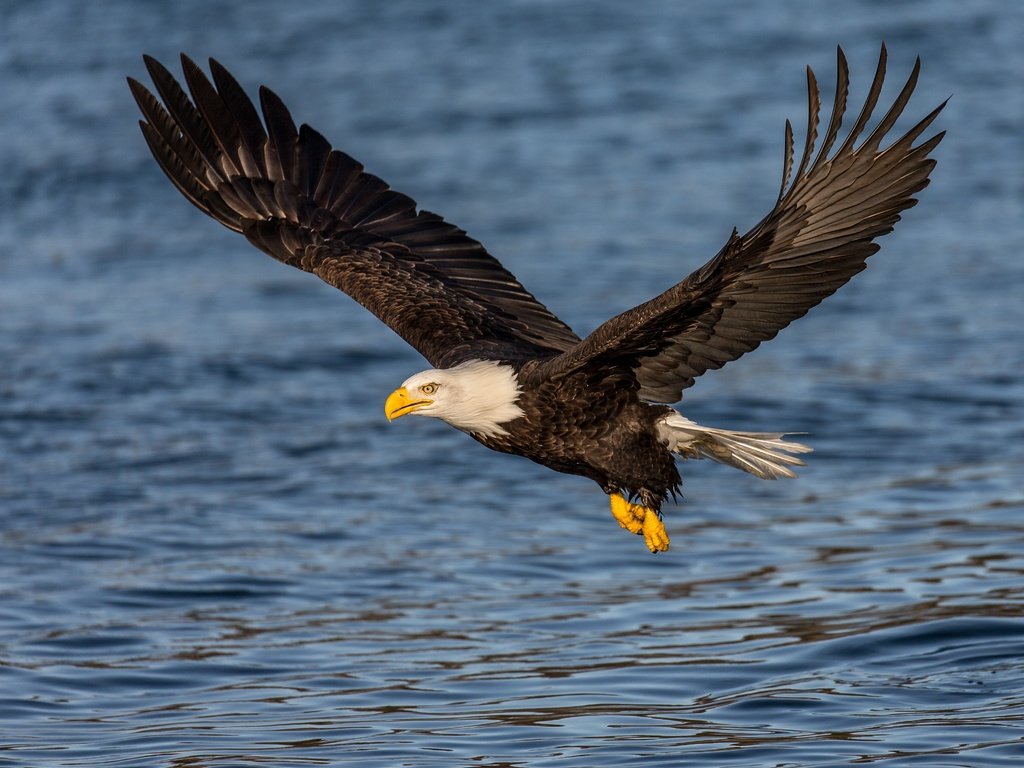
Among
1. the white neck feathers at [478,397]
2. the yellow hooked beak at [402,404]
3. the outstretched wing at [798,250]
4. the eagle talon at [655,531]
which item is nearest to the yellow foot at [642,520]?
the eagle talon at [655,531]

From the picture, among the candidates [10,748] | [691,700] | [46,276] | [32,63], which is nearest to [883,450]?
[691,700]

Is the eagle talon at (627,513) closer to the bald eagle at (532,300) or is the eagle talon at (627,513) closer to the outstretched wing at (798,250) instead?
the bald eagle at (532,300)

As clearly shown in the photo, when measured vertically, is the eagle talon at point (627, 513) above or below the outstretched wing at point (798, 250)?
below

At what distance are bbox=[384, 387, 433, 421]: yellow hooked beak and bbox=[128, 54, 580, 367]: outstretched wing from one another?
81 centimetres

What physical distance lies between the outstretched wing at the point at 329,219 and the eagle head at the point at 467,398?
78 centimetres

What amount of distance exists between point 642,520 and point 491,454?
15.2ft

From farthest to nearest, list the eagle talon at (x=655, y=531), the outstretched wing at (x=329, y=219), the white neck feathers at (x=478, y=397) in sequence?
the outstretched wing at (x=329, y=219) → the eagle talon at (x=655, y=531) → the white neck feathers at (x=478, y=397)

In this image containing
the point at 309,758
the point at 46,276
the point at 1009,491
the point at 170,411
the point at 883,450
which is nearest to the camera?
the point at 309,758

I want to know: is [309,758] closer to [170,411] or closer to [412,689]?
[412,689]

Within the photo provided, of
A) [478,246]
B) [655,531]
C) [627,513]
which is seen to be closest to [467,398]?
[627,513]

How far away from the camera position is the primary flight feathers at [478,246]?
5.63 m

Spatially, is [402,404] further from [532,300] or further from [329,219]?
[329,219]

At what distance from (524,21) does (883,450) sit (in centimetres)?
1102

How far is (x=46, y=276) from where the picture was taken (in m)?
15.8
